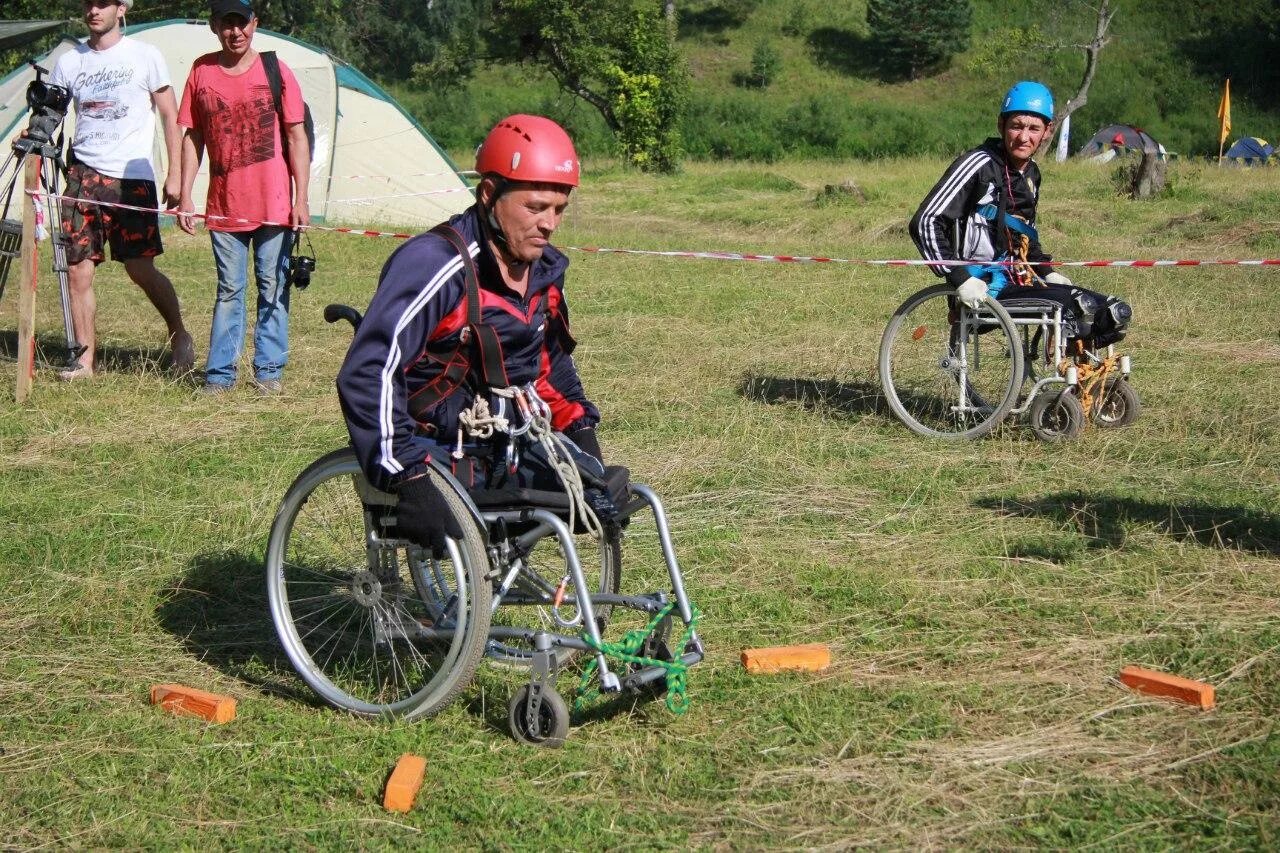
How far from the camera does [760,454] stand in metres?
7.05

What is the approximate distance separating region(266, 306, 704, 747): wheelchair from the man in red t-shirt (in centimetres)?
369

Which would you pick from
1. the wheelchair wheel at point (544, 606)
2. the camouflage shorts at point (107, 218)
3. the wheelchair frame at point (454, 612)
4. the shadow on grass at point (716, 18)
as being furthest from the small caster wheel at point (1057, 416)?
the shadow on grass at point (716, 18)

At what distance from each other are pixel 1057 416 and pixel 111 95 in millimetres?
5683

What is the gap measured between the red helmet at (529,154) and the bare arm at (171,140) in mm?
4699

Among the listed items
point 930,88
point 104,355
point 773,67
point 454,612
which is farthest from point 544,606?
point 773,67

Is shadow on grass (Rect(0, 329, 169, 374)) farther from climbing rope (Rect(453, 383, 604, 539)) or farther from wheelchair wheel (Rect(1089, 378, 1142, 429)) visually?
wheelchair wheel (Rect(1089, 378, 1142, 429))

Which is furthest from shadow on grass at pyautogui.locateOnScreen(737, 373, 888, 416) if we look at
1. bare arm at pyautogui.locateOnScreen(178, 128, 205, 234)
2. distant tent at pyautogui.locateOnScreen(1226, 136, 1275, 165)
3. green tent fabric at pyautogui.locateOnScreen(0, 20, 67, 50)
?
distant tent at pyautogui.locateOnScreen(1226, 136, 1275, 165)

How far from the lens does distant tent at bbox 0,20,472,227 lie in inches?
679

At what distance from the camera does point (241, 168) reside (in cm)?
815

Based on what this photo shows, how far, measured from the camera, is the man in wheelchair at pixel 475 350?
3.79 metres

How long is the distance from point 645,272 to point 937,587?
9.00 meters

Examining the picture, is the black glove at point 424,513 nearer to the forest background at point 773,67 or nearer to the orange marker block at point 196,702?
the orange marker block at point 196,702

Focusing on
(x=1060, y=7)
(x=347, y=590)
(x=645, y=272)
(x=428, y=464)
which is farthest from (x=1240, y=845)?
(x=1060, y=7)

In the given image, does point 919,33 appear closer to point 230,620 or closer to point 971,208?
point 971,208
